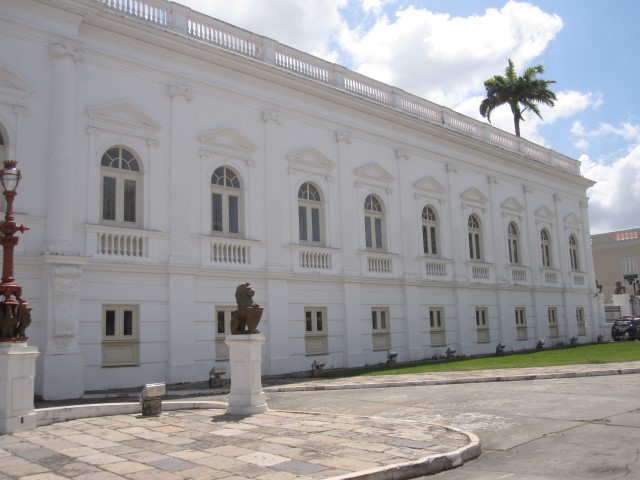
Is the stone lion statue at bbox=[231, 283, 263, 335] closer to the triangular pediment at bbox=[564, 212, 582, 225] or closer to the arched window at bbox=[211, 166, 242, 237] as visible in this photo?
the arched window at bbox=[211, 166, 242, 237]

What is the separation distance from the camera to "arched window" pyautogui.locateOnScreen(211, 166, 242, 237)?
A: 17.8m

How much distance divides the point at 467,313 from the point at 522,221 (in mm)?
6811

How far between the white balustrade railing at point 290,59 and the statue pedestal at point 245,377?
31.2 ft

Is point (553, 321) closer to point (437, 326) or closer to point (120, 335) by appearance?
point (437, 326)

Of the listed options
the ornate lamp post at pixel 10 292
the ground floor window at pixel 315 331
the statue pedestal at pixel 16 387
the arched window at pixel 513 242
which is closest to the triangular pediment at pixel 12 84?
the ornate lamp post at pixel 10 292

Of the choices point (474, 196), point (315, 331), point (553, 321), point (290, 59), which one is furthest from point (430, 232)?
A: point (553, 321)

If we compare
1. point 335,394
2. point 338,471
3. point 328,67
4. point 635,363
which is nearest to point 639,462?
point 338,471

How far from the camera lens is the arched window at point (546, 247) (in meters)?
31.2

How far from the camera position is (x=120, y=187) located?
16.0m

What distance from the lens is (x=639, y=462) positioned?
655 cm

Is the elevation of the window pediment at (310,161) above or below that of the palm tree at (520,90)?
below

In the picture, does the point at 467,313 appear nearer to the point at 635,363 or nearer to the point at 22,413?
the point at 635,363

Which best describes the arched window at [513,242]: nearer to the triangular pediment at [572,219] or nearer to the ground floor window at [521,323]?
the ground floor window at [521,323]

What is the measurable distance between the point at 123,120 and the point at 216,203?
3375 mm
